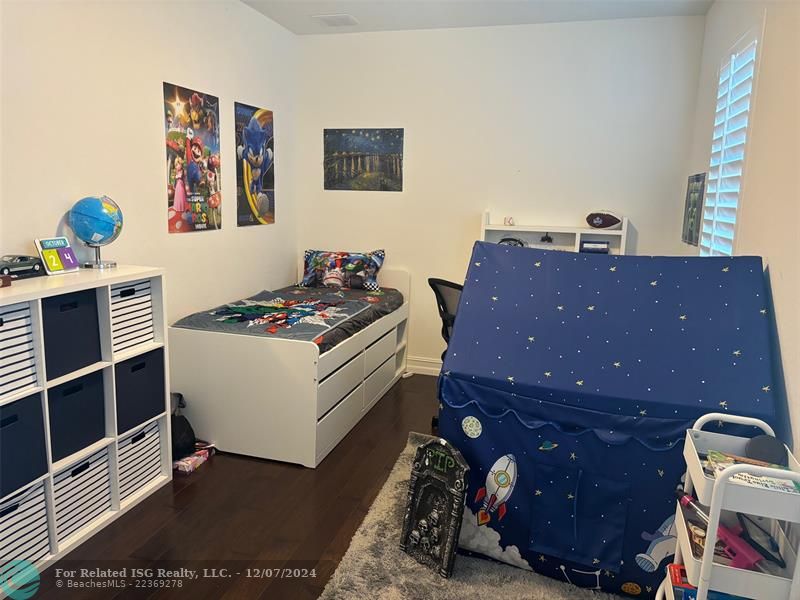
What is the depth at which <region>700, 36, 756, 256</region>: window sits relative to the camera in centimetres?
238

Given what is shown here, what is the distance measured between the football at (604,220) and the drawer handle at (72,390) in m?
3.19

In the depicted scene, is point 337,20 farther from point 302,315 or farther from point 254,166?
point 302,315

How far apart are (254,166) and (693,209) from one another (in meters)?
2.88

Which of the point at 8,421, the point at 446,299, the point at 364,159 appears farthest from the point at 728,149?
the point at 8,421

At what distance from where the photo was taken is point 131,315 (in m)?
2.39

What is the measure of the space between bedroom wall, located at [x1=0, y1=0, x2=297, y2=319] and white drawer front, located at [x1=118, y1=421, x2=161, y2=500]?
82 centimetres

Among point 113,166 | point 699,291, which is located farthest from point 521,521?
point 113,166

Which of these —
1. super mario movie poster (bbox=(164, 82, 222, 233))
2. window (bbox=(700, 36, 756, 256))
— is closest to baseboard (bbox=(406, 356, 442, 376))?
super mario movie poster (bbox=(164, 82, 222, 233))

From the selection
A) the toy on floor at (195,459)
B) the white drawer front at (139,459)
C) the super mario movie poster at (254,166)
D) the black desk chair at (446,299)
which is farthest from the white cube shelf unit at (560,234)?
the white drawer front at (139,459)

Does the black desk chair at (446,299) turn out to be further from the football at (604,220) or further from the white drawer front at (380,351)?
the football at (604,220)

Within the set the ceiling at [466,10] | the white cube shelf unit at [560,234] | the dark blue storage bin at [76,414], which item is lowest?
the dark blue storage bin at [76,414]

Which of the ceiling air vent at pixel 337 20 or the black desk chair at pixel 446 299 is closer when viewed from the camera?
the black desk chair at pixel 446 299

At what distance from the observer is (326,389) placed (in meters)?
2.88

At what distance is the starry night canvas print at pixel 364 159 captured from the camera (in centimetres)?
428
